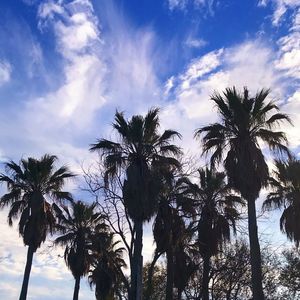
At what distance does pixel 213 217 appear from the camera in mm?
27453

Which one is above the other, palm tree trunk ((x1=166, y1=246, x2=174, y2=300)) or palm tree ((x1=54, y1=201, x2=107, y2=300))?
palm tree ((x1=54, y1=201, x2=107, y2=300))

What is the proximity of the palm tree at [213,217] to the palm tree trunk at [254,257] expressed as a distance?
5265 millimetres

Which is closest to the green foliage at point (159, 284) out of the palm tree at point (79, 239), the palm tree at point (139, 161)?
the palm tree at point (79, 239)

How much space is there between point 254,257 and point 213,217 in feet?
23.8

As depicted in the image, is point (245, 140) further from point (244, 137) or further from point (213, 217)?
point (213, 217)

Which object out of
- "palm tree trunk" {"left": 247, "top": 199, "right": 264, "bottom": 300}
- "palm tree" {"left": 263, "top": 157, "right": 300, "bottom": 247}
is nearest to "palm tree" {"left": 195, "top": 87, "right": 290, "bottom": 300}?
"palm tree trunk" {"left": 247, "top": 199, "right": 264, "bottom": 300}

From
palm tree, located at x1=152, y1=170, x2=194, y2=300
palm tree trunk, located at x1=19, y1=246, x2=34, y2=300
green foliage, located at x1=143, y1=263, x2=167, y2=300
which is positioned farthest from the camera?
green foliage, located at x1=143, y1=263, x2=167, y2=300

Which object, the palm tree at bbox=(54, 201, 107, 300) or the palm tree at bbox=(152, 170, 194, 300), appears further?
the palm tree at bbox=(54, 201, 107, 300)

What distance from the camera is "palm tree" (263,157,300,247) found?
27703 millimetres

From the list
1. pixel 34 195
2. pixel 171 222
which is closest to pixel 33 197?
pixel 34 195

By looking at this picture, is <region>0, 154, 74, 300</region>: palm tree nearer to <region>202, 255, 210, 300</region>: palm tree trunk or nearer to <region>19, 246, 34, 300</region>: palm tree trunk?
<region>19, 246, 34, 300</region>: palm tree trunk

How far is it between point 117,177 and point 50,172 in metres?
9.22

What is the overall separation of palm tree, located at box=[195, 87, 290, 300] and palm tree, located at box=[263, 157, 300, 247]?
6.19m

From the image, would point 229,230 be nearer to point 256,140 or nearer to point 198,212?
point 198,212
